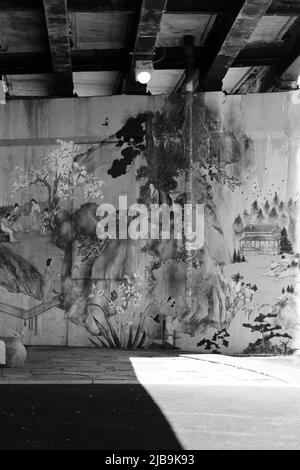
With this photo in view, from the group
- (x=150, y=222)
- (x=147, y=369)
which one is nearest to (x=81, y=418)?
(x=147, y=369)

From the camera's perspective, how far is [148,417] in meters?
7.01

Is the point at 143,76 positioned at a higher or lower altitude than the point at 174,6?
lower

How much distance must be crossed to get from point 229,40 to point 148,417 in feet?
23.6

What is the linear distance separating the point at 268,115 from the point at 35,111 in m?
4.79

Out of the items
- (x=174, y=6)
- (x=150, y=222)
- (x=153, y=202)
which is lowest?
(x=150, y=222)

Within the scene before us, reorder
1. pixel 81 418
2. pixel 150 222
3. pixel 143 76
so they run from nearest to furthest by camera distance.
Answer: pixel 81 418, pixel 143 76, pixel 150 222

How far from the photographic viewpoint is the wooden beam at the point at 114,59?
41.9ft

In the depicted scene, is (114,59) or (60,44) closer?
(60,44)

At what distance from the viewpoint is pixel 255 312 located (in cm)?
1266

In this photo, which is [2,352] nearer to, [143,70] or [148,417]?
[148,417]

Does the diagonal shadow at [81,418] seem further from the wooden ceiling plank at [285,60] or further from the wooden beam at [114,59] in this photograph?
the wooden ceiling plank at [285,60]

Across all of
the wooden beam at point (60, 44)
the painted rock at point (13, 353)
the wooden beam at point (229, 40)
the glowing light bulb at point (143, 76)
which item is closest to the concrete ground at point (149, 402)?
the painted rock at point (13, 353)

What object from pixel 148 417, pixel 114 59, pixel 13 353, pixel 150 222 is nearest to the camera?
pixel 148 417
